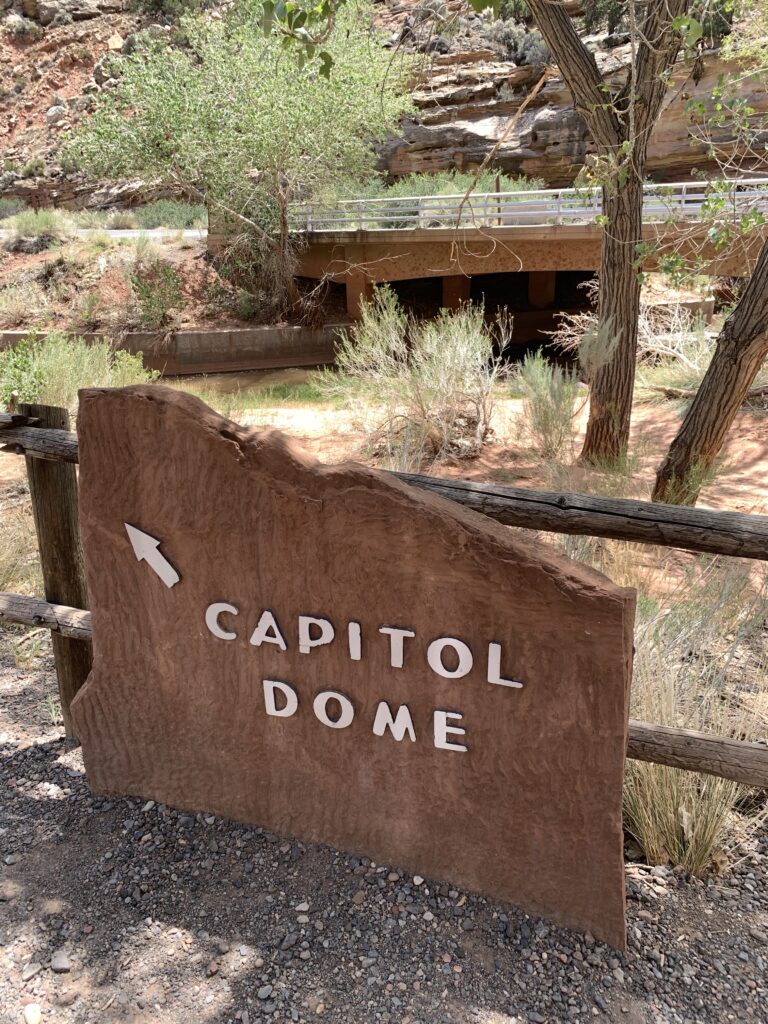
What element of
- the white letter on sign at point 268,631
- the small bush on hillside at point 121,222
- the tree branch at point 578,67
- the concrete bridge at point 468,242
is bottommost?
the white letter on sign at point 268,631

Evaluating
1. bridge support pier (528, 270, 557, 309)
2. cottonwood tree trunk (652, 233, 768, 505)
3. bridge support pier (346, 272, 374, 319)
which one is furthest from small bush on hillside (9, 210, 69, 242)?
cottonwood tree trunk (652, 233, 768, 505)

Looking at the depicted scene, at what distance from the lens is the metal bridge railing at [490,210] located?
13.4 m

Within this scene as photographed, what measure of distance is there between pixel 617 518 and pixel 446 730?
2.71ft

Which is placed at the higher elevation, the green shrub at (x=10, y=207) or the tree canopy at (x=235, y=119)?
the tree canopy at (x=235, y=119)

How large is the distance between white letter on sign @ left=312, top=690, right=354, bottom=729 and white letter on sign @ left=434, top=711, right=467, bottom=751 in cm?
28

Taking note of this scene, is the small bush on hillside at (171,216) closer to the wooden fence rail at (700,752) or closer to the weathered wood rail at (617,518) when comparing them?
the weathered wood rail at (617,518)

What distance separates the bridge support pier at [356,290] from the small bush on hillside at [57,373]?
35.1ft

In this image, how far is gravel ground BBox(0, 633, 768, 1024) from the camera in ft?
7.04

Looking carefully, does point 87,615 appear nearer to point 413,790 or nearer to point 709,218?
point 413,790

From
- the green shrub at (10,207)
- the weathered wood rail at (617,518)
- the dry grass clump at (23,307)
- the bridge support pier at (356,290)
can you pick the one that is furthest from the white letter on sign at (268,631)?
the green shrub at (10,207)

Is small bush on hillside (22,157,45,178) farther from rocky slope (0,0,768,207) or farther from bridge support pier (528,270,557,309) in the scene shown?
bridge support pier (528,270,557,309)

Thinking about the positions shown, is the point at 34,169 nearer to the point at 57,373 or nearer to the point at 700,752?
Answer: the point at 57,373

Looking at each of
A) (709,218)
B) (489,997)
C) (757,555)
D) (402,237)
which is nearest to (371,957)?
(489,997)

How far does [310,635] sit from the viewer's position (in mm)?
2484
